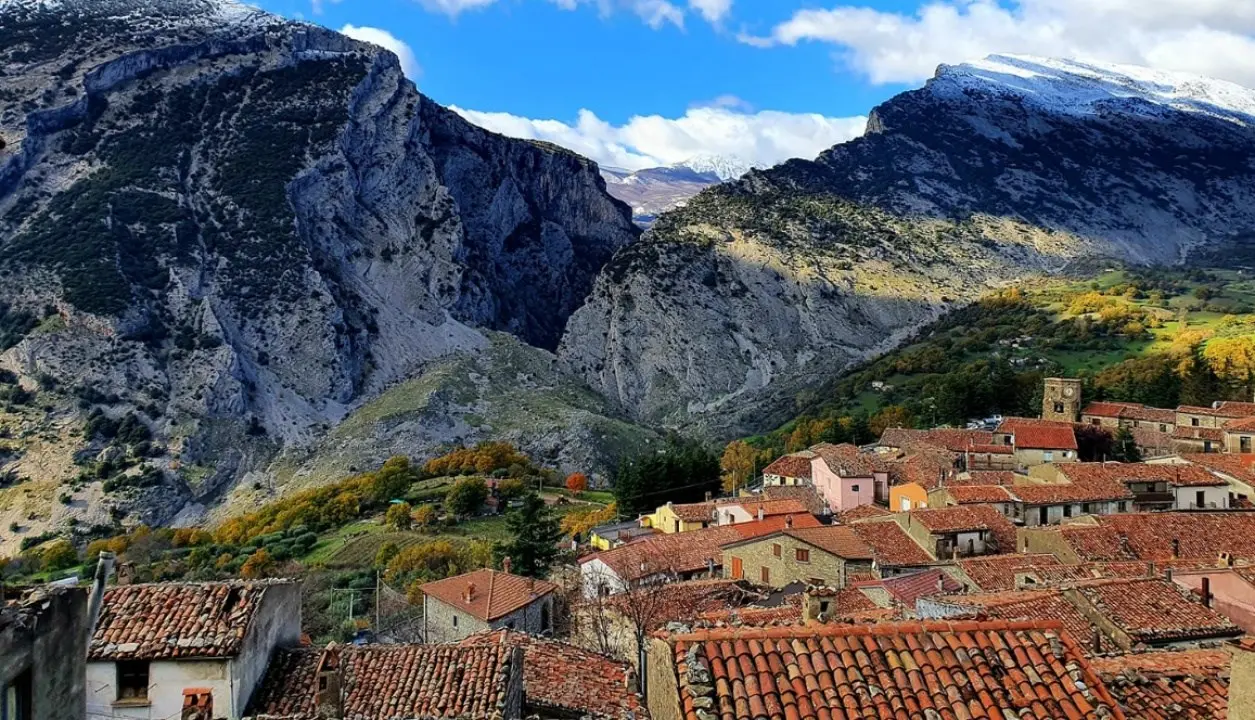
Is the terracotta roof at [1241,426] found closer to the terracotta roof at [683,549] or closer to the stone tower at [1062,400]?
the stone tower at [1062,400]

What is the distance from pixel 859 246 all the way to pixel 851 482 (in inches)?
3670

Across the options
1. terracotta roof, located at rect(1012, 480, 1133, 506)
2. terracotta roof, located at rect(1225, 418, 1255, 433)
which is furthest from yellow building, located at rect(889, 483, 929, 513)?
terracotta roof, located at rect(1225, 418, 1255, 433)

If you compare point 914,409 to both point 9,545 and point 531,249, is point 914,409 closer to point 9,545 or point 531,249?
point 9,545

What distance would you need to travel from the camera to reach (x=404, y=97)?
133 meters

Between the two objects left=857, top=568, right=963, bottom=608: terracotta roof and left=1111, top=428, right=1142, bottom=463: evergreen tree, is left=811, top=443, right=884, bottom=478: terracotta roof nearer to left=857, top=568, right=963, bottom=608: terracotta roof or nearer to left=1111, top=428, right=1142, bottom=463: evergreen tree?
left=1111, top=428, right=1142, bottom=463: evergreen tree

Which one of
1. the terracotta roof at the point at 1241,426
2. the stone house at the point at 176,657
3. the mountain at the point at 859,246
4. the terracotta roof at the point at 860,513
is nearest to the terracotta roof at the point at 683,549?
the terracotta roof at the point at 860,513

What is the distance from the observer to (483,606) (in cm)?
2742

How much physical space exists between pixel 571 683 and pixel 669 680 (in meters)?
10.1

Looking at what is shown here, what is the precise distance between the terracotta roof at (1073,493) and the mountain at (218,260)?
181ft

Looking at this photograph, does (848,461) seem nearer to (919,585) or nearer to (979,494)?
(979,494)

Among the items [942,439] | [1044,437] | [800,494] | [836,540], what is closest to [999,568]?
[836,540]

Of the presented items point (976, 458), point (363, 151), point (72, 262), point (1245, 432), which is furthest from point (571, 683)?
point (363, 151)

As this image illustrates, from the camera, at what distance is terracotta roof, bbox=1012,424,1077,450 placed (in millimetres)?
48938

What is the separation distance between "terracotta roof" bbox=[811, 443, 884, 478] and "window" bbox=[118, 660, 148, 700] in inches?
1479
